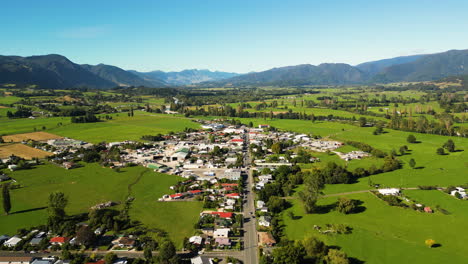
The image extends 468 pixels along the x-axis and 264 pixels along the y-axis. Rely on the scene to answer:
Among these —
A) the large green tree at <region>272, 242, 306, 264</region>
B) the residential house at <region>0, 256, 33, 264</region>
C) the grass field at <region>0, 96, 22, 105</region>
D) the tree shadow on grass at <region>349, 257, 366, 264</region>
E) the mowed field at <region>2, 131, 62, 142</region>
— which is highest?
the grass field at <region>0, 96, 22, 105</region>

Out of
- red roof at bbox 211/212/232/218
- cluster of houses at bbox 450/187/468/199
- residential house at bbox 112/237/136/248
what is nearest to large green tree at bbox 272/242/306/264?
red roof at bbox 211/212/232/218

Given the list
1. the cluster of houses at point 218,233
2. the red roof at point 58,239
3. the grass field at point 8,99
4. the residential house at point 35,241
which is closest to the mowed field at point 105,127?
the grass field at point 8,99

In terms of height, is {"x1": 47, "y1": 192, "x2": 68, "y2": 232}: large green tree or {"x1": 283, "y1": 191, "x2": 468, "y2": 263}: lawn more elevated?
{"x1": 47, "y1": 192, "x2": 68, "y2": 232}: large green tree

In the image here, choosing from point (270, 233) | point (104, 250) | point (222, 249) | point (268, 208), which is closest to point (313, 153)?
point (268, 208)

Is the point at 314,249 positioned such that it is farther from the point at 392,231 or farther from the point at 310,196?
the point at 392,231

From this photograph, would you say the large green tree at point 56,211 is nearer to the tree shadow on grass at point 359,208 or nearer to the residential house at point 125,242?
the residential house at point 125,242

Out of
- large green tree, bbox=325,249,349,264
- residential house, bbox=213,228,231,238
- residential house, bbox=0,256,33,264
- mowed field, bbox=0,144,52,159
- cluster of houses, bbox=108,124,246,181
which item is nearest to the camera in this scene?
large green tree, bbox=325,249,349,264

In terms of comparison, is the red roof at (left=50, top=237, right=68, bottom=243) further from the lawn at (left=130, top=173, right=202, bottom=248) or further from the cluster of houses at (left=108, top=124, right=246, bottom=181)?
the cluster of houses at (left=108, top=124, right=246, bottom=181)
